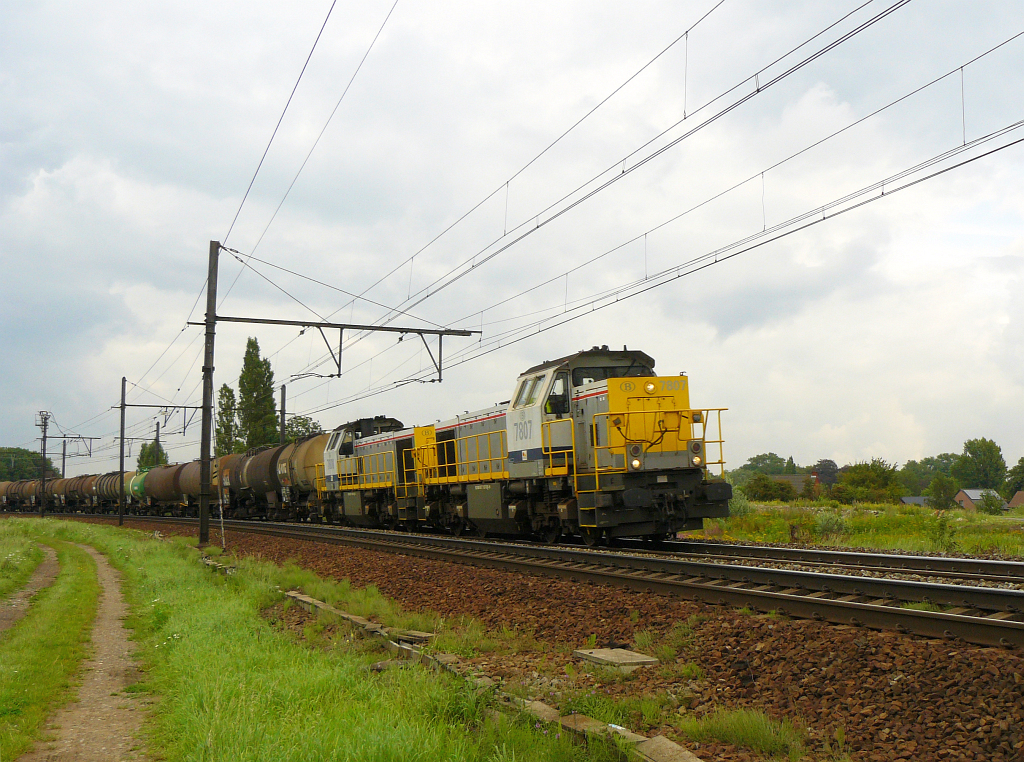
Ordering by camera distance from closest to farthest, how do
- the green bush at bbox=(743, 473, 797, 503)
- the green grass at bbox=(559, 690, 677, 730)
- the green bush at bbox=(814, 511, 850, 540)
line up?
the green grass at bbox=(559, 690, 677, 730)
the green bush at bbox=(814, 511, 850, 540)
the green bush at bbox=(743, 473, 797, 503)

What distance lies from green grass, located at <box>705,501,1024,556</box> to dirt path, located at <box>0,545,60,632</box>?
45.1 feet

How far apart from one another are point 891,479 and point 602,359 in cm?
3863

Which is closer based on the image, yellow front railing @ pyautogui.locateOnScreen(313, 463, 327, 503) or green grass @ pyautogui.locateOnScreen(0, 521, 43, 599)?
green grass @ pyautogui.locateOnScreen(0, 521, 43, 599)

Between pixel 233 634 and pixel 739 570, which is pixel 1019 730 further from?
pixel 233 634

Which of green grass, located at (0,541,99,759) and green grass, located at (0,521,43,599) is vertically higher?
green grass, located at (0,541,99,759)

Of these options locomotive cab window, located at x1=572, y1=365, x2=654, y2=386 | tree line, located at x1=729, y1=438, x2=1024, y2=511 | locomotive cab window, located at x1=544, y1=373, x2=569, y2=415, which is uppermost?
locomotive cab window, located at x1=572, y1=365, x2=654, y2=386

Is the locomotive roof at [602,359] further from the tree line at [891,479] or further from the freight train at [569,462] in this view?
the tree line at [891,479]

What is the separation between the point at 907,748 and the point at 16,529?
1472 inches

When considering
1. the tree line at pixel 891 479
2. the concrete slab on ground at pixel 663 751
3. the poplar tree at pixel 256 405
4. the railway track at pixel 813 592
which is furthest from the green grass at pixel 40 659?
the poplar tree at pixel 256 405

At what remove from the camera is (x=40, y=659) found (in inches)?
336

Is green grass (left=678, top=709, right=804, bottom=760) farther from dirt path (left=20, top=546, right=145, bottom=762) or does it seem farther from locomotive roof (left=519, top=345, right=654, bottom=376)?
locomotive roof (left=519, top=345, right=654, bottom=376)

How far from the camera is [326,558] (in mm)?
16797

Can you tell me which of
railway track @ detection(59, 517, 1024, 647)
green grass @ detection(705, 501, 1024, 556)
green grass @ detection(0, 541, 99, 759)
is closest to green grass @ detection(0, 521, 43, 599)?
green grass @ detection(0, 541, 99, 759)

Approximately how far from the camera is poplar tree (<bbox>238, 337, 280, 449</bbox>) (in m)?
71.0
